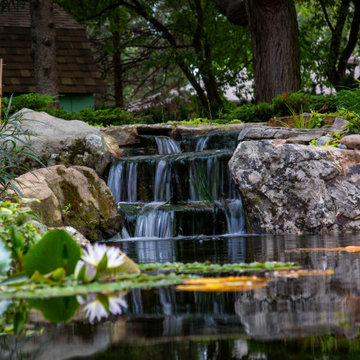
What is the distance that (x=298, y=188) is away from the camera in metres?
9.15

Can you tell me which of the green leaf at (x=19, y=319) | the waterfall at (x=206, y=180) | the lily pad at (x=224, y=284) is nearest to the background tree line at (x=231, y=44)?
the waterfall at (x=206, y=180)

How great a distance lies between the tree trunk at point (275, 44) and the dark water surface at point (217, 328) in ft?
44.0

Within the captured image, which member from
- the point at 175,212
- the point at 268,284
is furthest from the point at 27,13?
the point at 268,284

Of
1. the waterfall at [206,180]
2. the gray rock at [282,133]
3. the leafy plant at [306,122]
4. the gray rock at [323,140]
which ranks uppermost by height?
the leafy plant at [306,122]

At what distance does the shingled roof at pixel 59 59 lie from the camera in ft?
76.0

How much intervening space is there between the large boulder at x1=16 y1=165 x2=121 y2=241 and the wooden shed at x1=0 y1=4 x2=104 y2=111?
13.8m

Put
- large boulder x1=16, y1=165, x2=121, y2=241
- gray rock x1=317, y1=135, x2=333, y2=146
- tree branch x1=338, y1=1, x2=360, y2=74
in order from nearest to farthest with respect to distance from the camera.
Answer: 1. large boulder x1=16, y1=165, x2=121, y2=241
2. gray rock x1=317, y1=135, x2=333, y2=146
3. tree branch x1=338, y1=1, x2=360, y2=74

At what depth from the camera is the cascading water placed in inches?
380

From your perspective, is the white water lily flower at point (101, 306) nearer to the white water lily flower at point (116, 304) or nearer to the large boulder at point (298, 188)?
the white water lily flower at point (116, 304)

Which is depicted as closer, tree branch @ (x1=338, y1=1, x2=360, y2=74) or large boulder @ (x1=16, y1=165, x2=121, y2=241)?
large boulder @ (x1=16, y1=165, x2=121, y2=241)

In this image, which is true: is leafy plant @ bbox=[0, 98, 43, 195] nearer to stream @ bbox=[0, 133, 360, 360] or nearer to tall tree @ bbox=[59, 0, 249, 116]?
stream @ bbox=[0, 133, 360, 360]

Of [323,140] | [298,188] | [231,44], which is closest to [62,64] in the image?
[231,44]

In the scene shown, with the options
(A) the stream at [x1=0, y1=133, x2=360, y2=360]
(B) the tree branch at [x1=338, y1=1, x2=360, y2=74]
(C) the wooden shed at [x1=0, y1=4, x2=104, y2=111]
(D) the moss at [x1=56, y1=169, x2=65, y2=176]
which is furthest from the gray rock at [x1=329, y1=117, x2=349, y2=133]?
(B) the tree branch at [x1=338, y1=1, x2=360, y2=74]

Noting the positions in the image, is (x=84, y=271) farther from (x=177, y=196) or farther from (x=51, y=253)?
(x=177, y=196)
